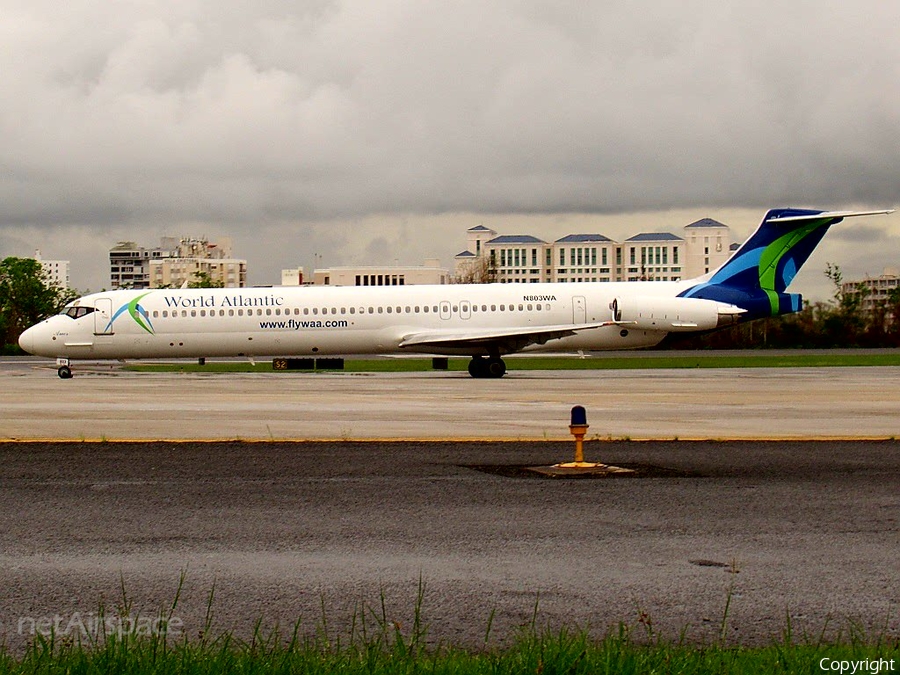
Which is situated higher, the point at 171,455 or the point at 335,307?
the point at 335,307

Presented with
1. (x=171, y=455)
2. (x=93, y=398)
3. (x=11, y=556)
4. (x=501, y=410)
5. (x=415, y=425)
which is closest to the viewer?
(x=11, y=556)

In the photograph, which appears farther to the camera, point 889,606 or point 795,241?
point 795,241

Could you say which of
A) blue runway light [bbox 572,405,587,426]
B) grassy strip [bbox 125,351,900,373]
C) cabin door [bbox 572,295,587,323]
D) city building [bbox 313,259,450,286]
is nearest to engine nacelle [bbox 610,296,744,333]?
cabin door [bbox 572,295,587,323]

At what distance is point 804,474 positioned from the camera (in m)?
13.5

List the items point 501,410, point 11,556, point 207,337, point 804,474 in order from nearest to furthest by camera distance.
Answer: point 11,556
point 804,474
point 501,410
point 207,337

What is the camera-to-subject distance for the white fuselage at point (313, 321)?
40.4 m

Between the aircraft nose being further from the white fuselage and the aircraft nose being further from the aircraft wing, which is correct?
the aircraft wing

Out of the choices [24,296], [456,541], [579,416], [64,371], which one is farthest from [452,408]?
[24,296]

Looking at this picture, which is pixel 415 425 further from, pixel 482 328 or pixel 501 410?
pixel 482 328

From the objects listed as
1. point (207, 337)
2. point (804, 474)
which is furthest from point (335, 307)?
point (804, 474)

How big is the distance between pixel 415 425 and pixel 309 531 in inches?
390

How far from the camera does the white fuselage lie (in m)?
40.4

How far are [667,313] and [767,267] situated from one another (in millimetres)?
4422

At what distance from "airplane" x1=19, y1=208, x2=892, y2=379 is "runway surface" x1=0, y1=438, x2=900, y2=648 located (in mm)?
25205
